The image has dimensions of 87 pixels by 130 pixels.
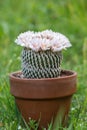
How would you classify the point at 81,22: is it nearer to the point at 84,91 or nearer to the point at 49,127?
the point at 84,91

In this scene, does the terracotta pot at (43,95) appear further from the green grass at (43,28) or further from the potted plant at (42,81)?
the green grass at (43,28)

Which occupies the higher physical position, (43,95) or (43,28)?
(43,28)

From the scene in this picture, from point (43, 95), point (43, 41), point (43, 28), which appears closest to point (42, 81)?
point (43, 95)

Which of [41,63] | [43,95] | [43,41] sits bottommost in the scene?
[43,95]

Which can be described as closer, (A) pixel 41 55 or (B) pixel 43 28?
(A) pixel 41 55

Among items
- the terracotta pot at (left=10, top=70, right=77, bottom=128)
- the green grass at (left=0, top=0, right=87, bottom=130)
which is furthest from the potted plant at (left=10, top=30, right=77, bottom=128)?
the green grass at (left=0, top=0, right=87, bottom=130)

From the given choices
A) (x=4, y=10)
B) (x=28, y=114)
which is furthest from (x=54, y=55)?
(x=4, y=10)

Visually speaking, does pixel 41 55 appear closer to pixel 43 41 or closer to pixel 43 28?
pixel 43 41

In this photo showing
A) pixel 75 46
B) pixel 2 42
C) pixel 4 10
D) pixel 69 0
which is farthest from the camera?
pixel 4 10
